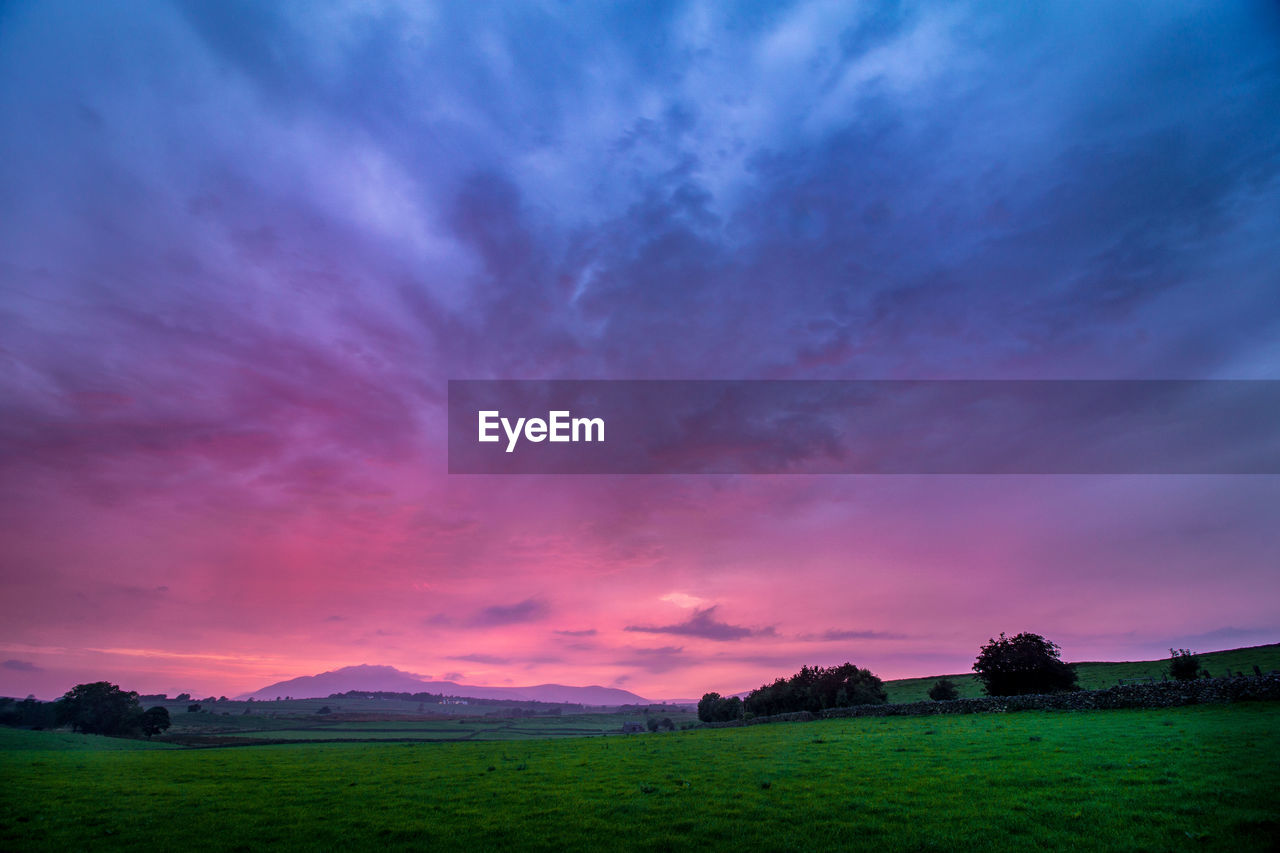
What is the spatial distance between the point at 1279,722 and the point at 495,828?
35439 mm

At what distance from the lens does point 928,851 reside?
13.3m

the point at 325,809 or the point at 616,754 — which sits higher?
the point at 325,809

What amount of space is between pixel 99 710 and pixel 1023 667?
14571cm

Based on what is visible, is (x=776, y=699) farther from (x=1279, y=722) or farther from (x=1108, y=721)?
(x=1279, y=722)

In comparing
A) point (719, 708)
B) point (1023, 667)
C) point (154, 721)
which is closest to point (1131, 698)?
point (1023, 667)

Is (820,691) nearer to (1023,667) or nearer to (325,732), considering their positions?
(1023,667)

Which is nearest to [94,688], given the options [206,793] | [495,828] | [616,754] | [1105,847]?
[206,793]

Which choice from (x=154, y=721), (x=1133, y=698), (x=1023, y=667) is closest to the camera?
(x=1133, y=698)

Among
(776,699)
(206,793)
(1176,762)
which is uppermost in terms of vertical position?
(1176,762)

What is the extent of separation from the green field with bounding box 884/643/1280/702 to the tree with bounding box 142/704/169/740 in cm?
12931

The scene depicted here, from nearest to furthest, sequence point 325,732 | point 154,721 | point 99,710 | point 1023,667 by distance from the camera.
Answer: point 1023,667, point 99,710, point 154,721, point 325,732

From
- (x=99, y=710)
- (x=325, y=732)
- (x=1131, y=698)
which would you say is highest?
(x=1131, y=698)

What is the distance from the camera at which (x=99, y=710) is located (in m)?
99.6

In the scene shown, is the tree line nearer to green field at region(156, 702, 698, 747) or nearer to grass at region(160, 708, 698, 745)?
green field at region(156, 702, 698, 747)
